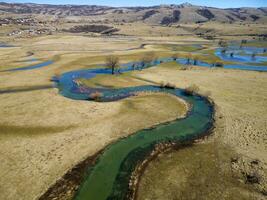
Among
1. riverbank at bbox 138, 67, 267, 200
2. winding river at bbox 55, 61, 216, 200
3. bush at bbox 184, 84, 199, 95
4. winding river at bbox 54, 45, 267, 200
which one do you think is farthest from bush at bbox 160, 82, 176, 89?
riverbank at bbox 138, 67, 267, 200

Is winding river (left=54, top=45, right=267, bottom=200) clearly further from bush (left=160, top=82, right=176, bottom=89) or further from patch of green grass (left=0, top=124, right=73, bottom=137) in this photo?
patch of green grass (left=0, top=124, right=73, bottom=137)

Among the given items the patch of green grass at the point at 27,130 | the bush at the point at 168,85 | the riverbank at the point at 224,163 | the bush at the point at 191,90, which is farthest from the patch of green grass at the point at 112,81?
the patch of green grass at the point at 27,130

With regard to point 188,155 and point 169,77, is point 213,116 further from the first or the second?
point 169,77

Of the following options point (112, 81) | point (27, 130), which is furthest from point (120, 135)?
point (112, 81)

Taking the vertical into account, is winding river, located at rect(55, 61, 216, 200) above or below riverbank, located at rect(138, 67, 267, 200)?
below

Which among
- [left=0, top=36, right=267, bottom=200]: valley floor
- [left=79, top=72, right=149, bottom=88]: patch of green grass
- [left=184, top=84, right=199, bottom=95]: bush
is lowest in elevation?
[left=79, top=72, right=149, bottom=88]: patch of green grass

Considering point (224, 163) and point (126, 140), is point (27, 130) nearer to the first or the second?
point (126, 140)

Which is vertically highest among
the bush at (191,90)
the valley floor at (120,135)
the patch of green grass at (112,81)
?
the bush at (191,90)

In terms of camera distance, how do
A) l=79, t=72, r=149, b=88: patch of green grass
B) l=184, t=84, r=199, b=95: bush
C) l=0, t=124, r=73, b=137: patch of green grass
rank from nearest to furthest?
l=0, t=124, r=73, b=137: patch of green grass < l=184, t=84, r=199, b=95: bush < l=79, t=72, r=149, b=88: patch of green grass

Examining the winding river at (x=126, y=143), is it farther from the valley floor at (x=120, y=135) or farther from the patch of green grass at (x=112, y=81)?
the patch of green grass at (x=112, y=81)
